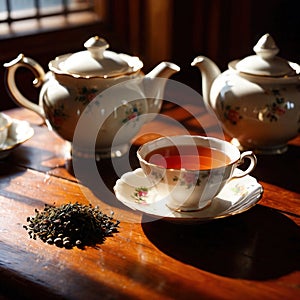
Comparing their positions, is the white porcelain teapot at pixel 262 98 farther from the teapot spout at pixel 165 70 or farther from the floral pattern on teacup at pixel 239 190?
the floral pattern on teacup at pixel 239 190

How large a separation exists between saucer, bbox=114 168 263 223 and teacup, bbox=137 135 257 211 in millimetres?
14

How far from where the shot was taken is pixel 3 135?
1.16 meters

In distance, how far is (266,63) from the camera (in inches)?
44.7

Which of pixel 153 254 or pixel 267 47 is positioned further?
pixel 267 47

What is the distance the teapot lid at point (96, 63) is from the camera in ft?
3.58

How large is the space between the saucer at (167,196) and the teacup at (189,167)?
0.05 feet

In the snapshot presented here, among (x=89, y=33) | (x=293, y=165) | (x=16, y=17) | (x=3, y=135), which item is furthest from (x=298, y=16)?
(x=3, y=135)

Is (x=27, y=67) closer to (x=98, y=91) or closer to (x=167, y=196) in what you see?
(x=98, y=91)

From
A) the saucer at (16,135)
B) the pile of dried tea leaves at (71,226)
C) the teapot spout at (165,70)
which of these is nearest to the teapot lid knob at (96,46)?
the teapot spout at (165,70)

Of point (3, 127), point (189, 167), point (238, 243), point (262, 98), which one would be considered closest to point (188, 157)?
point (189, 167)

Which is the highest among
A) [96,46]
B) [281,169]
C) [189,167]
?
[96,46]

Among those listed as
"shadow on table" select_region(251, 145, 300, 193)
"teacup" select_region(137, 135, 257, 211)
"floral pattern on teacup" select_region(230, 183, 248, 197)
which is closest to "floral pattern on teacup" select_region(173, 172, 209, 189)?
"teacup" select_region(137, 135, 257, 211)

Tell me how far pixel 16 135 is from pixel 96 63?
0.26 metres

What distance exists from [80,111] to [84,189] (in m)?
0.17
